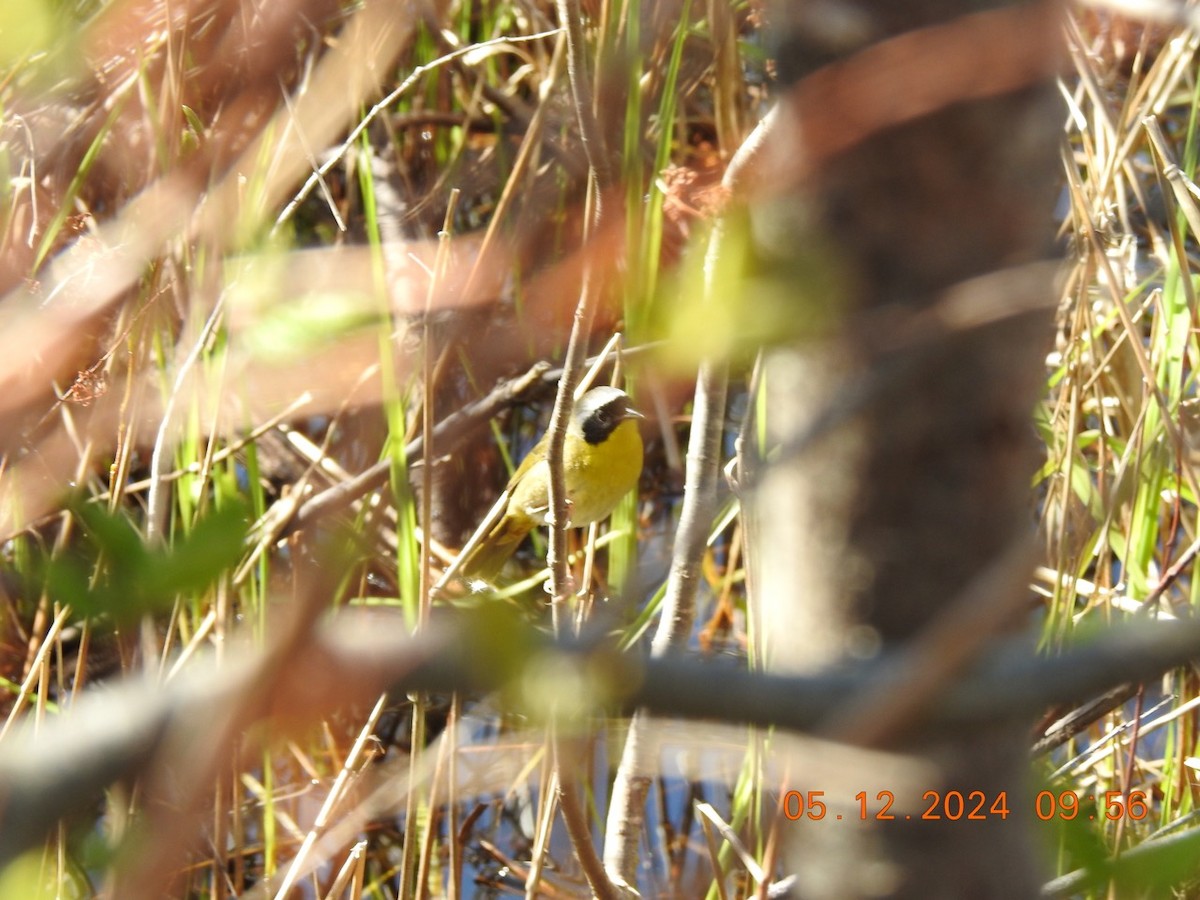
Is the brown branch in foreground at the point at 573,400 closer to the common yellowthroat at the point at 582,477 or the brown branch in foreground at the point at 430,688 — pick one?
the brown branch in foreground at the point at 430,688

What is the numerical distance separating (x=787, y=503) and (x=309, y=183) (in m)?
0.90

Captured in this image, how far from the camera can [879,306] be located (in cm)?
61

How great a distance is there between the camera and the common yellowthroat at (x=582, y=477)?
3.14 metres

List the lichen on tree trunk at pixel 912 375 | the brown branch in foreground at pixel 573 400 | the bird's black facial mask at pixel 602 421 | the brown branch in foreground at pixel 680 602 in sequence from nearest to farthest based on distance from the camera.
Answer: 1. the lichen on tree trunk at pixel 912 375
2. the brown branch in foreground at pixel 573 400
3. the brown branch in foreground at pixel 680 602
4. the bird's black facial mask at pixel 602 421

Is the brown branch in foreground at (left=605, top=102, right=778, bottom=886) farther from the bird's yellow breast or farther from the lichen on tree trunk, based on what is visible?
the bird's yellow breast

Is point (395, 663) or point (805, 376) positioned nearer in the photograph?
point (395, 663)

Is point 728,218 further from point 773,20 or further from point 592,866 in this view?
point 592,866

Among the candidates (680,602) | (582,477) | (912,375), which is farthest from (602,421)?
(912,375)

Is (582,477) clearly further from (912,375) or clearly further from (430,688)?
(430,688)

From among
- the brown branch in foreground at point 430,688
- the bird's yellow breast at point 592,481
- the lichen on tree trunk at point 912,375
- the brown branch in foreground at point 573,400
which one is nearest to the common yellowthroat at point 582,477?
the bird's yellow breast at point 592,481

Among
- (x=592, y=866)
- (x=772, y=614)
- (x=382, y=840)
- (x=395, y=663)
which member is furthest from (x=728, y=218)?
(x=382, y=840)

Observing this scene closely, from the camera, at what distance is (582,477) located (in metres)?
3.39

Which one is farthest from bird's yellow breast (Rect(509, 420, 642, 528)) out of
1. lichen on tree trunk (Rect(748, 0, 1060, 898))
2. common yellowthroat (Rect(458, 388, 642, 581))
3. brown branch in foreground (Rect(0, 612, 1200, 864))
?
brown branch in foreground (Rect(0, 612, 1200, 864))

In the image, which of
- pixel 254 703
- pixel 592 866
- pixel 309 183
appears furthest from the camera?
pixel 592 866
